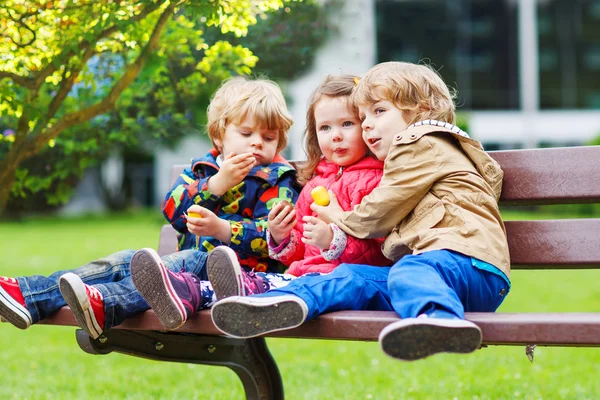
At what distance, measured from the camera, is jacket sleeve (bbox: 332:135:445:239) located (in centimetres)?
248

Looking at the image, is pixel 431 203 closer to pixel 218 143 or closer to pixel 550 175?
pixel 550 175

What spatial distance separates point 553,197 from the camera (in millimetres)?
2891

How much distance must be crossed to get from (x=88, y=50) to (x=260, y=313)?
152 cm

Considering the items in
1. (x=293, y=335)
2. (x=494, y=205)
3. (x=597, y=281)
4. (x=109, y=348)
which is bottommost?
(x=597, y=281)

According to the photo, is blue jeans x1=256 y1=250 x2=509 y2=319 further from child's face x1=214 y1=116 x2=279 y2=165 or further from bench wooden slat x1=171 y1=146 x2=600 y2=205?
child's face x1=214 y1=116 x2=279 y2=165

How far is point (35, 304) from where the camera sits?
2.60 metres

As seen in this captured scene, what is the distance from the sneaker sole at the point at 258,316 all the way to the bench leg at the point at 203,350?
0.74 meters

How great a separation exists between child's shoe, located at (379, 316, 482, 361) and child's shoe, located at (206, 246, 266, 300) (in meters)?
0.53

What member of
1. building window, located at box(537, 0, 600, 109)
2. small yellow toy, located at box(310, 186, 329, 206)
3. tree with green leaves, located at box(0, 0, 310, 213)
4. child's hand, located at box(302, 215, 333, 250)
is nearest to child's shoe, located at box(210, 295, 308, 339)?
child's hand, located at box(302, 215, 333, 250)

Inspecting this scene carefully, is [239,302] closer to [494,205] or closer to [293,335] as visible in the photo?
[293,335]

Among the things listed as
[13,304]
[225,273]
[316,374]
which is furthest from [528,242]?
[316,374]

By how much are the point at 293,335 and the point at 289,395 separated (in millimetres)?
2037

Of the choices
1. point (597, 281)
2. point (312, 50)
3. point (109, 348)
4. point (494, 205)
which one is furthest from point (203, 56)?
point (597, 281)

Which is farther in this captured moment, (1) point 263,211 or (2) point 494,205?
(1) point 263,211
